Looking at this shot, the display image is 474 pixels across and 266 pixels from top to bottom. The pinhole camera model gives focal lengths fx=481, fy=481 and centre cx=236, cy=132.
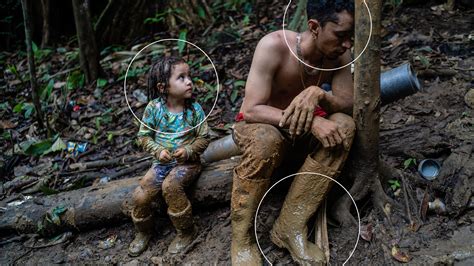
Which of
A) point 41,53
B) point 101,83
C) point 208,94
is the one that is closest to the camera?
point 208,94

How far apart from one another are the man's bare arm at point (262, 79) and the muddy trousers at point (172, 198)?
77 cm

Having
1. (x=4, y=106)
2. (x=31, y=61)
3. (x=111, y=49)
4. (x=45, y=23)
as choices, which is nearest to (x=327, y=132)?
(x=31, y=61)

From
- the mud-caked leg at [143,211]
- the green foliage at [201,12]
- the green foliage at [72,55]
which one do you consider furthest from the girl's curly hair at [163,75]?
the green foliage at [72,55]

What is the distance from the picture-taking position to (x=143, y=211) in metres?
4.12

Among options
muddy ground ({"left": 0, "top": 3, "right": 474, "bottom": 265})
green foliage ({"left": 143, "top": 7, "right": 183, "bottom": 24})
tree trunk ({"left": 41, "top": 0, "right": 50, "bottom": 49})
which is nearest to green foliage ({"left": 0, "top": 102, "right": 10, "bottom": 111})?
tree trunk ({"left": 41, "top": 0, "right": 50, "bottom": 49})

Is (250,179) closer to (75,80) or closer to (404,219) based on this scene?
(404,219)

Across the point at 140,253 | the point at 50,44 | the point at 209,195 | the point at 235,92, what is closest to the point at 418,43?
the point at 235,92

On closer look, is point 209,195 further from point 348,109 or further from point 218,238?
point 348,109

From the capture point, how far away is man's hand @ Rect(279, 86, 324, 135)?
11.5ft

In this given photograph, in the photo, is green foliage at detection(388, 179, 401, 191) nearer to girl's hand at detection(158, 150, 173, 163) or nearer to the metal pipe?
the metal pipe

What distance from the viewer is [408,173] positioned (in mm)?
4188

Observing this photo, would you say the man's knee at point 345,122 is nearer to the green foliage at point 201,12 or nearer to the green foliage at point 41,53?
the green foliage at point 201,12

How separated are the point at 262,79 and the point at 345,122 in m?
0.72

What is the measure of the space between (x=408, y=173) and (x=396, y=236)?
0.68m
